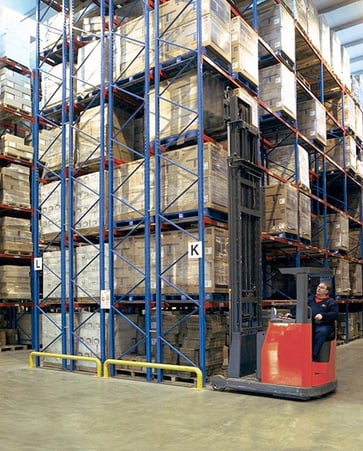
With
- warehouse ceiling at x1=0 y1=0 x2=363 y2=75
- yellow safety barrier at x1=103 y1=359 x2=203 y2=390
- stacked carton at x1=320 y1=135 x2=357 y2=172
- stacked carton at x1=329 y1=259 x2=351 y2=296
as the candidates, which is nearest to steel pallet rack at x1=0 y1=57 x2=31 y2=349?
warehouse ceiling at x1=0 y1=0 x2=363 y2=75

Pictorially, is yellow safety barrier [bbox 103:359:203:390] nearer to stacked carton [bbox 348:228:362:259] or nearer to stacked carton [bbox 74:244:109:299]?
stacked carton [bbox 74:244:109:299]

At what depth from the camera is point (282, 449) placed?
4.53m

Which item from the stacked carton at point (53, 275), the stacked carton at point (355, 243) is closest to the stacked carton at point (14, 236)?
the stacked carton at point (53, 275)

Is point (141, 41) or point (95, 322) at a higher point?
point (141, 41)

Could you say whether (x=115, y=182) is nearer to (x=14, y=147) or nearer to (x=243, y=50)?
(x=243, y=50)

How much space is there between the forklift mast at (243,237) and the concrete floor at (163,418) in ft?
2.21

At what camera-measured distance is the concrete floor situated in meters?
4.71

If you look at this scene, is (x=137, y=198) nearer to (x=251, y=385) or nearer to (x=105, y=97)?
(x=105, y=97)

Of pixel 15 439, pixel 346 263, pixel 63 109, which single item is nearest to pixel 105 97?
pixel 63 109

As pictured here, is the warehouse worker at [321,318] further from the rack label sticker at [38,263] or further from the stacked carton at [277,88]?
the rack label sticker at [38,263]

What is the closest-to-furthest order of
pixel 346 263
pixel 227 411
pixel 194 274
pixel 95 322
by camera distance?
1. pixel 227 411
2. pixel 194 274
3. pixel 95 322
4. pixel 346 263

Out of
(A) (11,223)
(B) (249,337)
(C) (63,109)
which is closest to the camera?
(B) (249,337)

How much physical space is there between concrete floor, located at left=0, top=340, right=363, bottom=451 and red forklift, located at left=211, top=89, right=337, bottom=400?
0.72 feet

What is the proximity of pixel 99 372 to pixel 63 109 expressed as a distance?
4920 mm
